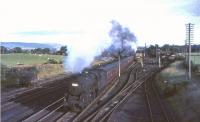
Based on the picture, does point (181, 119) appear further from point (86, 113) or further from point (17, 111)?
point (17, 111)

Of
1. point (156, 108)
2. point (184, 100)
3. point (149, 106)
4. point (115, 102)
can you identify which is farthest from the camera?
point (184, 100)

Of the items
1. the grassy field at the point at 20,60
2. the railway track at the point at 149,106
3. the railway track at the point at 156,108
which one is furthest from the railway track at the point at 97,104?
the grassy field at the point at 20,60

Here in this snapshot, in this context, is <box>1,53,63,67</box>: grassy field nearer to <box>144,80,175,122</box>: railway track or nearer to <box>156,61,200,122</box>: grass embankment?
<box>144,80,175,122</box>: railway track

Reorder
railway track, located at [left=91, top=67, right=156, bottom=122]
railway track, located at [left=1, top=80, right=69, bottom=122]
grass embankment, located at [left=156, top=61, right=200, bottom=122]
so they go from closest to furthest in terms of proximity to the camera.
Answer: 1. railway track, located at [left=91, top=67, right=156, bottom=122]
2. railway track, located at [left=1, top=80, right=69, bottom=122]
3. grass embankment, located at [left=156, top=61, right=200, bottom=122]

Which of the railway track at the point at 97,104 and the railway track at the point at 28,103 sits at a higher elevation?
the railway track at the point at 28,103

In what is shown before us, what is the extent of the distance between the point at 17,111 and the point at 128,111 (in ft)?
37.8

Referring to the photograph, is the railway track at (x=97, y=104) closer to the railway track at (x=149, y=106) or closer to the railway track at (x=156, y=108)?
the railway track at (x=149, y=106)

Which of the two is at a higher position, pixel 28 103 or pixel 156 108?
pixel 28 103

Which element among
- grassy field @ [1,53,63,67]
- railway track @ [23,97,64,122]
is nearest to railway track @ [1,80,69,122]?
railway track @ [23,97,64,122]

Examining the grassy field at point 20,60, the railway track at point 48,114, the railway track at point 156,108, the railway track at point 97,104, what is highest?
the grassy field at point 20,60

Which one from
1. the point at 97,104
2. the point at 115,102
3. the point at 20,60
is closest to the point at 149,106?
the point at 115,102

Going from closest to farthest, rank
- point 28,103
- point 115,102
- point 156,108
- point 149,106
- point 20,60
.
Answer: point 28,103 → point 156,108 → point 149,106 → point 115,102 → point 20,60

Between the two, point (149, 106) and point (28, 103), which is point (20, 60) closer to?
point (28, 103)

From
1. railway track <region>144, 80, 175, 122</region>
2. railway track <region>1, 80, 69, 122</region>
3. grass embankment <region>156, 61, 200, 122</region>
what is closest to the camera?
railway track <region>1, 80, 69, 122</region>
